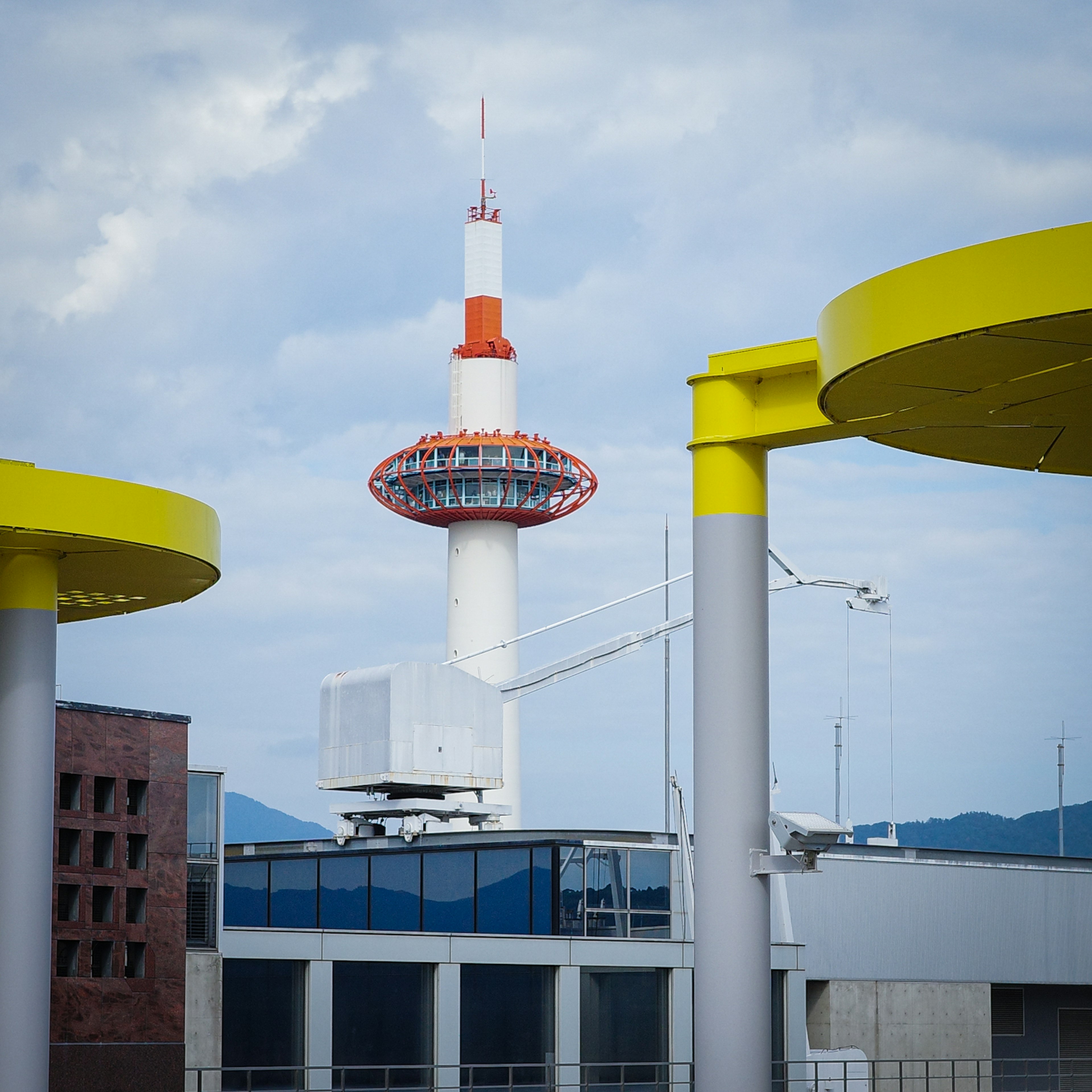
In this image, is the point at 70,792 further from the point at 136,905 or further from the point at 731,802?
the point at 731,802

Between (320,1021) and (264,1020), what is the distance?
94cm

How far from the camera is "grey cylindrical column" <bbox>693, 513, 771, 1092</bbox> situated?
17.6 meters

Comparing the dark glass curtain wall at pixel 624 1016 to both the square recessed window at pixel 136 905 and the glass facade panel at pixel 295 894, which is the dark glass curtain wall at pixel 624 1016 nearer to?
the glass facade panel at pixel 295 894

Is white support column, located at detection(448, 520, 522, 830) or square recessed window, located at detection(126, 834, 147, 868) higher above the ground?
white support column, located at detection(448, 520, 522, 830)

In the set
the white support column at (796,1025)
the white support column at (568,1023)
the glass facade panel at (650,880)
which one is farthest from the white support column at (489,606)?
the white support column at (568,1023)

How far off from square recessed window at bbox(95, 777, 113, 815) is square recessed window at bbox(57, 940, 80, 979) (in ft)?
5.97

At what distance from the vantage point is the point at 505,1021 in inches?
1147

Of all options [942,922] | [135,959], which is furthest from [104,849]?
[942,922]

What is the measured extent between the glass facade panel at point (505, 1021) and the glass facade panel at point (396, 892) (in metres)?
6.09

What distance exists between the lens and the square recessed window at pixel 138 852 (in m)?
23.9

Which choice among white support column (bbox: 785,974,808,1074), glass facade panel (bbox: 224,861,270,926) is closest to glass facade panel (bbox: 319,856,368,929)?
glass facade panel (bbox: 224,861,270,926)

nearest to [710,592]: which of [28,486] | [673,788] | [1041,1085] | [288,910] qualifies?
[28,486]

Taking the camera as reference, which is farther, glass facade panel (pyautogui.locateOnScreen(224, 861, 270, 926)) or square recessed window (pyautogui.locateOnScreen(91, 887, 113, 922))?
glass facade panel (pyautogui.locateOnScreen(224, 861, 270, 926))

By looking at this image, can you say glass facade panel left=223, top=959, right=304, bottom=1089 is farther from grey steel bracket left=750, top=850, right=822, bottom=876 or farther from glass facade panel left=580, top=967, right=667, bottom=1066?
grey steel bracket left=750, top=850, right=822, bottom=876
